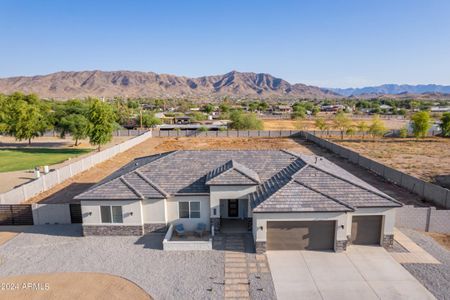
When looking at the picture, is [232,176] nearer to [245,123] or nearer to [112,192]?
[112,192]

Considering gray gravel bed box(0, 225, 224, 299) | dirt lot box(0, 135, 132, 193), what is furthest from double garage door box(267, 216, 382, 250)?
dirt lot box(0, 135, 132, 193)

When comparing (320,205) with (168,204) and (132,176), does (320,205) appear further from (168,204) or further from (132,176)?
(132,176)

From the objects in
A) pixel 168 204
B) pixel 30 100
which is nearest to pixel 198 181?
pixel 168 204

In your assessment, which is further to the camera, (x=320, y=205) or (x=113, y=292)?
(x=320, y=205)

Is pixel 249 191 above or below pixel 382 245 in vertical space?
above

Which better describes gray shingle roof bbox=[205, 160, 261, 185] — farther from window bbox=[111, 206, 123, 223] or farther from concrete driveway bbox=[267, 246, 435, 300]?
window bbox=[111, 206, 123, 223]

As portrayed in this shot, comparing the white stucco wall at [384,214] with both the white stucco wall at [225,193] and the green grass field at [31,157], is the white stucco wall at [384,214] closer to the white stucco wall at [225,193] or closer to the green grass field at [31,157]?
the white stucco wall at [225,193]

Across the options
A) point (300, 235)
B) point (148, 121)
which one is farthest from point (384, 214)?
point (148, 121)
